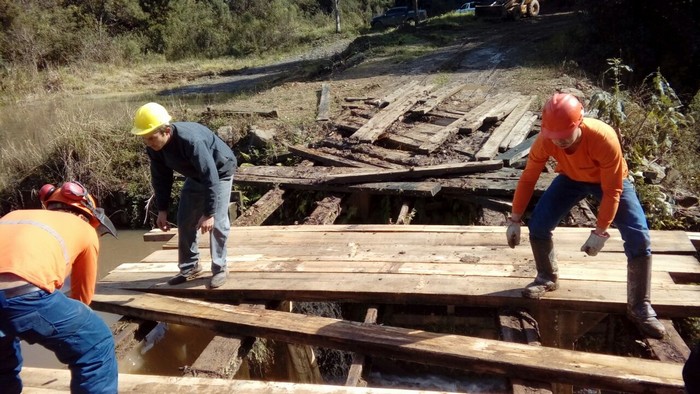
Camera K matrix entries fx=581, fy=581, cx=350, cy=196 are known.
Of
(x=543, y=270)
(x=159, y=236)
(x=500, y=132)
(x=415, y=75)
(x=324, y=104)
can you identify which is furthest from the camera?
(x=415, y=75)

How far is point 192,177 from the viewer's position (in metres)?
4.19

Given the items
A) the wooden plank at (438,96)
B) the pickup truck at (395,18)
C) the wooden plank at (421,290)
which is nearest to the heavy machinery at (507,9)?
the pickup truck at (395,18)

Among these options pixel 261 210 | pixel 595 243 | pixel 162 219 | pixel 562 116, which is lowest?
pixel 261 210

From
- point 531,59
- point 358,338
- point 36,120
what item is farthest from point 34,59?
point 358,338

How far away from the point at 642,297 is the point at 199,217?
3059 mm

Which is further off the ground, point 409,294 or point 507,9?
point 507,9

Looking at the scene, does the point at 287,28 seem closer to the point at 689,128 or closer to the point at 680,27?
the point at 680,27

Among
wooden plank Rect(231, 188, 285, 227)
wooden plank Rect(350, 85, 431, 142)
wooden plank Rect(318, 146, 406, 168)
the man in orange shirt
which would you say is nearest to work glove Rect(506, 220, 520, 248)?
the man in orange shirt

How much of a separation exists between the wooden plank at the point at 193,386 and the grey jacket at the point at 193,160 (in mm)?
1148

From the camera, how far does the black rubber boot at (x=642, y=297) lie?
11.2ft

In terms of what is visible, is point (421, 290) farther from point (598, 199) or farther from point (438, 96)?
point (438, 96)

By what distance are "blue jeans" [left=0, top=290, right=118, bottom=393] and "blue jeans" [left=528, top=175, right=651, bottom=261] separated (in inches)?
102

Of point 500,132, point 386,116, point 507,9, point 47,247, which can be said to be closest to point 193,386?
point 47,247

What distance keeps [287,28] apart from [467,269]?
26980 millimetres
